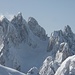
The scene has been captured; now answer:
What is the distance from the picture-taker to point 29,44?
182 meters

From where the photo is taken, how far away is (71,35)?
179500 mm

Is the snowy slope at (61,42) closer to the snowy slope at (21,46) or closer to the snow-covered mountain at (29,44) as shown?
the snow-covered mountain at (29,44)

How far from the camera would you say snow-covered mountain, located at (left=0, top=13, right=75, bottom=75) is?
14875 cm

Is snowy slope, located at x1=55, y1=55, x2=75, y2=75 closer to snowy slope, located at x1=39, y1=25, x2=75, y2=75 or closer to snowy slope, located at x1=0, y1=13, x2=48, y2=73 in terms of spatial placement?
snowy slope, located at x1=39, y1=25, x2=75, y2=75

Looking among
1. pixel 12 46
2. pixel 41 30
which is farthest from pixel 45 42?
pixel 12 46

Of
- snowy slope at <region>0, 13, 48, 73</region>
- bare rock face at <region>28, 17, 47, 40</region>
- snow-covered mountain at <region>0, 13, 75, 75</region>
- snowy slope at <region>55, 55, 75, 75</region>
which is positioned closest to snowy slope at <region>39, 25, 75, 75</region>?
snow-covered mountain at <region>0, 13, 75, 75</region>

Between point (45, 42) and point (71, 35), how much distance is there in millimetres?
20066

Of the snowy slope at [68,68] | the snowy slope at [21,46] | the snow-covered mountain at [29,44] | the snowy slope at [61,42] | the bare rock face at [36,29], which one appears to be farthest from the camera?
the bare rock face at [36,29]

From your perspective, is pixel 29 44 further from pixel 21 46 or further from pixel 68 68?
pixel 68 68

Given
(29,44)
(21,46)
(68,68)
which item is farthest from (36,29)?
(68,68)

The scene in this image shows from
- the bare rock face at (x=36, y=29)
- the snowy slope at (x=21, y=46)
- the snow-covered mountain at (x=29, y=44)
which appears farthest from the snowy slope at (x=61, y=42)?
the bare rock face at (x=36, y=29)

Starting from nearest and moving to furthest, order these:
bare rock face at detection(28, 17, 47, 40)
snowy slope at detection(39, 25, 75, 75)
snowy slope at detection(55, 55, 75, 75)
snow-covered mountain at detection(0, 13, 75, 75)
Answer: snowy slope at detection(55, 55, 75, 75)
snowy slope at detection(39, 25, 75, 75)
snow-covered mountain at detection(0, 13, 75, 75)
bare rock face at detection(28, 17, 47, 40)

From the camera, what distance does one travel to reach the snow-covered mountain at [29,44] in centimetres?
14875

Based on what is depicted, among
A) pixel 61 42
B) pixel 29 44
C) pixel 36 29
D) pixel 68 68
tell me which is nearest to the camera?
pixel 68 68
